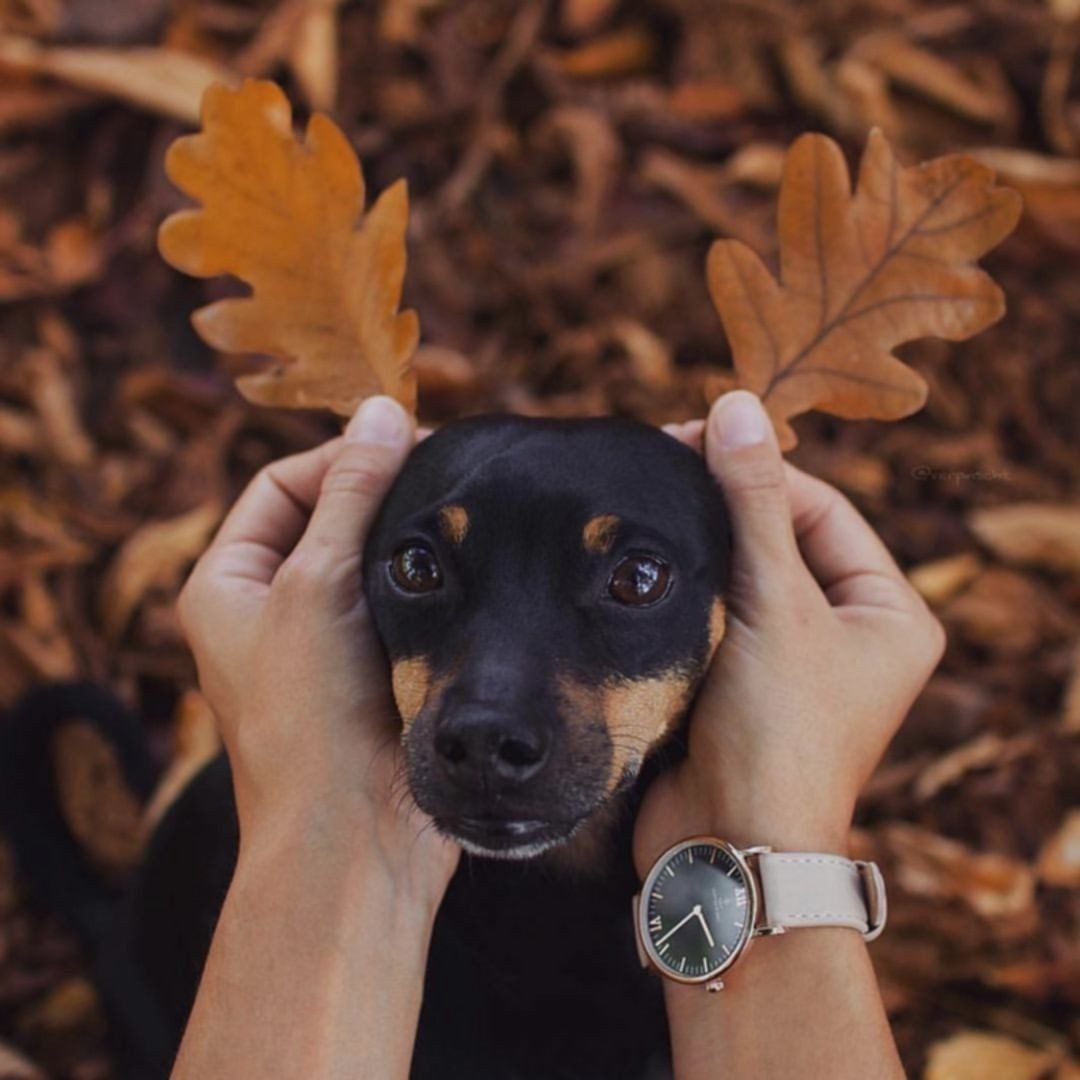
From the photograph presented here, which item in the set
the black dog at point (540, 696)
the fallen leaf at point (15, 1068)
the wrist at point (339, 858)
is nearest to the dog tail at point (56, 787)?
the fallen leaf at point (15, 1068)

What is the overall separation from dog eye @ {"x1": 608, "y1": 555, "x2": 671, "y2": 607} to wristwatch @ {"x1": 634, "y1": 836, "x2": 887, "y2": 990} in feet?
0.96

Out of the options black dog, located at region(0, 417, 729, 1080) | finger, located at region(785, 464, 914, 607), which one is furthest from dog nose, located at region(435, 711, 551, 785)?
finger, located at region(785, 464, 914, 607)

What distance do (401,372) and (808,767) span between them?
74cm

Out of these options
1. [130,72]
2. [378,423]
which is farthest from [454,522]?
[130,72]

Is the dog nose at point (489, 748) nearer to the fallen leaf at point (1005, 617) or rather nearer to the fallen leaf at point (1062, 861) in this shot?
the fallen leaf at point (1062, 861)

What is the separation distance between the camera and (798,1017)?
1357 millimetres

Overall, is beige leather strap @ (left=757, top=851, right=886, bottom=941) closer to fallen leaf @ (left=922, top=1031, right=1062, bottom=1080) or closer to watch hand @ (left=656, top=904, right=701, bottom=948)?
watch hand @ (left=656, top=904, right=701, bottom=948)

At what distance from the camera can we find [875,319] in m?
1.58

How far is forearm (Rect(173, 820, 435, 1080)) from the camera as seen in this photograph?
134 cm

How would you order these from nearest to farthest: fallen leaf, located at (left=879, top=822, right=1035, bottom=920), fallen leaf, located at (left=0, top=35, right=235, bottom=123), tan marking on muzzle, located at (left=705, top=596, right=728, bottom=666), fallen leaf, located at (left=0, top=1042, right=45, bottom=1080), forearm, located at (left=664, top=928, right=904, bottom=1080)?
forearm, located at (left=664, top=928, right=904, bottom=1080)
tan marking on muzzle, located at (left=705, top=596, right=728, bottom=666)
fallen leaf, located at (left=0, top=1042, right=45, bottom=1080)
fallen leaf, located at (left=879, top=822, right=1035, bottom=920)
fallen leaf, located at (left=0, top=35, right=235, bottom=123)

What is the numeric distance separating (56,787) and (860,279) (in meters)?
1.76

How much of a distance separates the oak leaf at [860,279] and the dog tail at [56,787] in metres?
1.38

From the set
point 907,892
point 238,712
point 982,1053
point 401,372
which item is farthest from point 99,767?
point 982,1053

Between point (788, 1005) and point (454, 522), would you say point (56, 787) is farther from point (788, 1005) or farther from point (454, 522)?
point (788, 1005)
